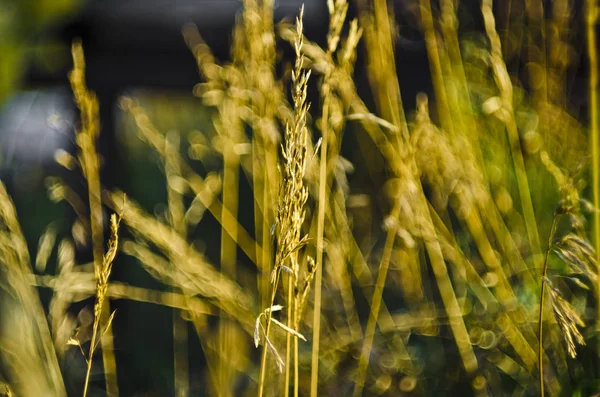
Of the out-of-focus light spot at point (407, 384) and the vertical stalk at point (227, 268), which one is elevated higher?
the vertical stalk at point (227, 268)

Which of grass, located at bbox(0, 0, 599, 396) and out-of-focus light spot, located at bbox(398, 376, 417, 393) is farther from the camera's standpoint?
out-of-focus light spot, located at bbox(398, 376, 417, 393)

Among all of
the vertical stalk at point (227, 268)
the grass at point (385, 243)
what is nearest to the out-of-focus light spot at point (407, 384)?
the grass at point (385, 243)

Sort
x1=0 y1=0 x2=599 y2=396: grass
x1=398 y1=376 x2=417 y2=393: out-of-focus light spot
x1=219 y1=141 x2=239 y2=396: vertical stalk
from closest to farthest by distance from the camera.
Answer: x1=0 y1=0 x2=599 y2=396: grass
x1=219 y1=141 x2=239 y2=396: vertical stalk
x1=398 y1=376 x2=417 y2=393: out-of-focus light spot

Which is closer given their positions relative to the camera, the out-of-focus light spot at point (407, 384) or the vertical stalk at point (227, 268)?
the vertical stalk at point (227, 268)

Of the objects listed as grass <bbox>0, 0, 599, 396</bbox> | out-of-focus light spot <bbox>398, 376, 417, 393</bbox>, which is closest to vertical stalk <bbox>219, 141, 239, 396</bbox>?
grass <bbox>0, 0, 599, 396</bbox>

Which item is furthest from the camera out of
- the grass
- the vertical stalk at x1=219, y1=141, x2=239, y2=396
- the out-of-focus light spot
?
the out-of-focus light spot

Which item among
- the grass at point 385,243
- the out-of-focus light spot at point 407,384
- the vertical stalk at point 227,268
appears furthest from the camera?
the out-of-focus light spot at point 407,384

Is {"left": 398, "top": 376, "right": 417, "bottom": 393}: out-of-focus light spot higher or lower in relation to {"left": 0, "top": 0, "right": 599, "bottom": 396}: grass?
lower

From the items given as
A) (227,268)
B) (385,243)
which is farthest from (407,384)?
(227,268)

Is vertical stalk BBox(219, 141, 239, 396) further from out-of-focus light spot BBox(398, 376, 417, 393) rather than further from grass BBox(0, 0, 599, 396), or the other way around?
out-of-focus light spot BBox(398, 376, 417, 393)

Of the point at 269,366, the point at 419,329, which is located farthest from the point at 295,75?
the point at 419,329

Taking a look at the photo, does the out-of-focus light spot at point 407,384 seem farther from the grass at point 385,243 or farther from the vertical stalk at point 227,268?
the vertical stalk at point 227,268

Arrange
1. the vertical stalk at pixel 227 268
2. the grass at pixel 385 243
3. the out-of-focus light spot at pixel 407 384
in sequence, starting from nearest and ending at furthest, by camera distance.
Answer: the grass at pixel 385 243 → the vertical stalk at pixel 227 268 → the out-of-focus light spot at pixel 407 384

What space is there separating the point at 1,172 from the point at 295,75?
5.55ft
